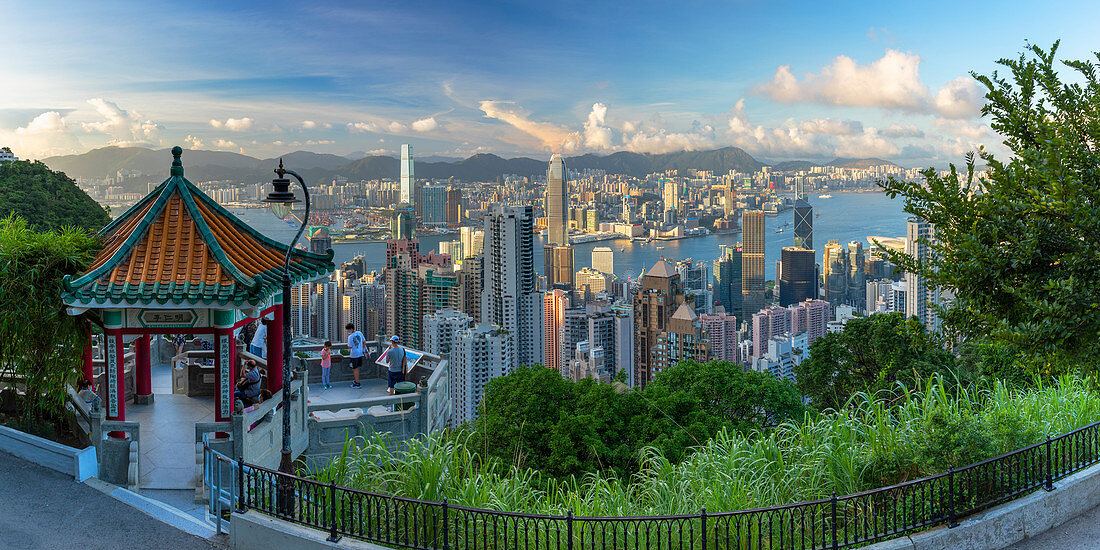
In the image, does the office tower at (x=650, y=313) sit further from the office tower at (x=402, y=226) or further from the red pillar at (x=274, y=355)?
the red pillar at (x=274, y=355)

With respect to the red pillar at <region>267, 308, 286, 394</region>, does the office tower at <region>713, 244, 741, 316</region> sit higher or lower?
lower

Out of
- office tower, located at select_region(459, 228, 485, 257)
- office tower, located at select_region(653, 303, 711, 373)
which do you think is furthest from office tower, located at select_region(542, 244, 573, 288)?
office tower, located at select_region(653, 303, 711, 373)

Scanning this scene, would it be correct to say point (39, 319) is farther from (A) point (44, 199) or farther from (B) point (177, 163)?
(A) point (44, 199)

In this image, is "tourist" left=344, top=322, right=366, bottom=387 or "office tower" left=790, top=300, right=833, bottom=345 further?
"office tower" left=790, top=300, right=833, bottom=345

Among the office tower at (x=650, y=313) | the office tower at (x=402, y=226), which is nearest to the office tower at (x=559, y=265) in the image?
the office tower at (x=402, y=226)

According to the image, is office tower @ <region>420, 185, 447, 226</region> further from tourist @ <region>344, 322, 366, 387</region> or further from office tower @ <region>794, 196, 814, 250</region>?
tourist @ <region>344, 322, 366, 387</region>

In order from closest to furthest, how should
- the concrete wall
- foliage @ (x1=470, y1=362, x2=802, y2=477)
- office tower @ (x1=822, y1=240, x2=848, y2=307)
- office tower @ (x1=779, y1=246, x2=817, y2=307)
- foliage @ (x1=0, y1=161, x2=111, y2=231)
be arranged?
the concrete wall < foliage @ (x1=470, y1=362, x2=802, y2=477) < foliage @ (x1=0, y1=161, x2=111, y2=231) < office tower @ (x1=822, y1=240, x2=848, y2=307) < office tower @ (x1=779, y1=246, x2=817, y2=307)
